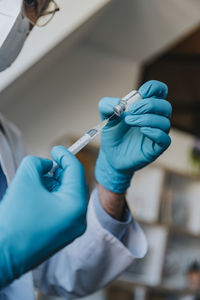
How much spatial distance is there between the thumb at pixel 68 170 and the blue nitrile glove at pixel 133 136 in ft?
0.48

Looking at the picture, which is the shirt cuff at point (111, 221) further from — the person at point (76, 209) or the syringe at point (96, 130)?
the syringe at point (96, 130)

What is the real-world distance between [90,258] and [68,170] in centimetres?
40

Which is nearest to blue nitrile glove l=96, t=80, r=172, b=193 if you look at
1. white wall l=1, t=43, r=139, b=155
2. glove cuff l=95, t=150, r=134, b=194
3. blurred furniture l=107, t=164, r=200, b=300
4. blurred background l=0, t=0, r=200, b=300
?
glove cuff l=95, t=150, r=134, b=194

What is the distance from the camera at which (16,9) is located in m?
0.72

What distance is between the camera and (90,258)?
3.12 ft

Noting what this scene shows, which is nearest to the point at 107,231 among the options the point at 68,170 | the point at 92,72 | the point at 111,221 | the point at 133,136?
the point at 111,221

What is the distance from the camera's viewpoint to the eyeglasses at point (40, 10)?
0.78 m

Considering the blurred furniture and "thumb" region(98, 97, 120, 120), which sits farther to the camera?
the blurred furniture

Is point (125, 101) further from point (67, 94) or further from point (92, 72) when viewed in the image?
point (92, 72)

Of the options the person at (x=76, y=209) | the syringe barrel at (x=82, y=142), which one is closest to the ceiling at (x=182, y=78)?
the person at (x=76, y=209)

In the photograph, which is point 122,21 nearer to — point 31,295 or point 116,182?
point 116,182

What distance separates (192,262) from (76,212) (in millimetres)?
2399

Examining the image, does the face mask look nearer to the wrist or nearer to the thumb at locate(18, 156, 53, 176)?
the thumb at locate(18, 156, 53, 176)

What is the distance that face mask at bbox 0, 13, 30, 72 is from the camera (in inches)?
28.6
